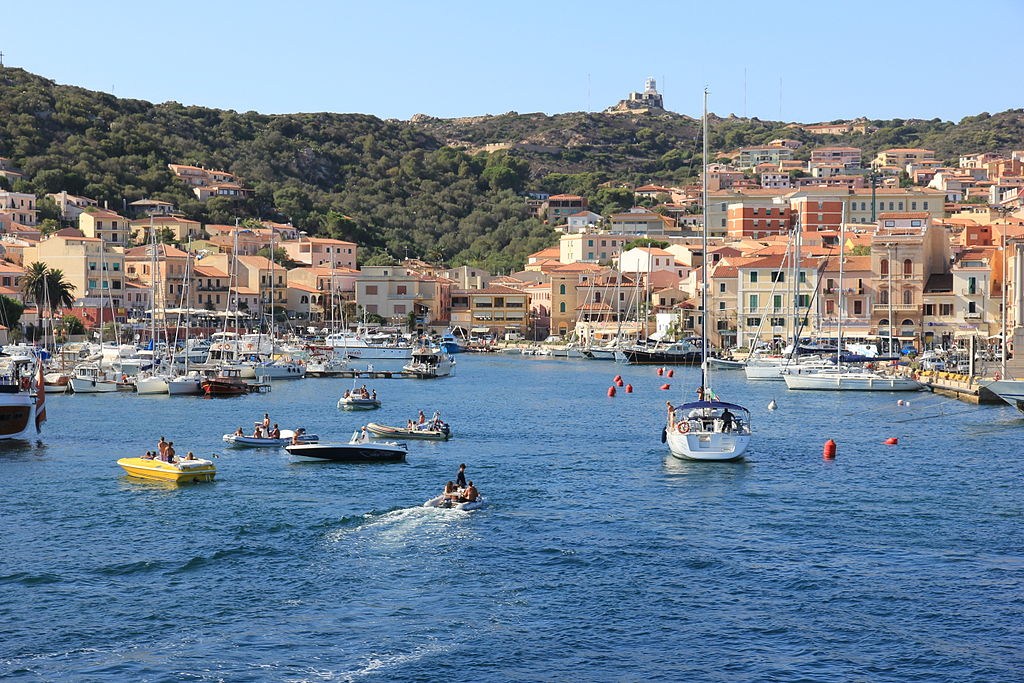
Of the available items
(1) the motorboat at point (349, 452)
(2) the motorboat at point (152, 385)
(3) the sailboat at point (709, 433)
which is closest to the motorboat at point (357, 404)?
(2) the motorboat at point (152, 385)

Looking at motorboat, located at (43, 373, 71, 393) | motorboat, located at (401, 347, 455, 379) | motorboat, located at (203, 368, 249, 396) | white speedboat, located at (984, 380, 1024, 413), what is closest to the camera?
white speedboat, located at (984, 380, 1024, 413)

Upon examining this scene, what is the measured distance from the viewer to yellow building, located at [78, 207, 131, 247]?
13850cm

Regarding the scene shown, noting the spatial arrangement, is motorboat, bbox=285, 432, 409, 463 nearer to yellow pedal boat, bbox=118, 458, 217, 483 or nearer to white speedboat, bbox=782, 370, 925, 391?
yellow pedal boat, bbox=118, 458, 217, 483

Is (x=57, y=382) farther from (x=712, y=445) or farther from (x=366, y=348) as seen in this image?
(x=712, y=445)

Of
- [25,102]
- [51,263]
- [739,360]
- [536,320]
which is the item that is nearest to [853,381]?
[739,360]

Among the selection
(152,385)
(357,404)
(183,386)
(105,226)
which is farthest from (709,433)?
(105,226)

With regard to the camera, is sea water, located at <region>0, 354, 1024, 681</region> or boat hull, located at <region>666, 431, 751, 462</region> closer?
sea water, located at <region>0, 354, 1024, 681</region>

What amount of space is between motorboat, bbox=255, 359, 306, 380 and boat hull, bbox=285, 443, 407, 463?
39.9 metres

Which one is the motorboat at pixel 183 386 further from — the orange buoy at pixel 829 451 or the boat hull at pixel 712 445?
the orange buoy at pixel 829 451

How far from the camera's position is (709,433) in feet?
137

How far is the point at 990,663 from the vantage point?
21.8 meters

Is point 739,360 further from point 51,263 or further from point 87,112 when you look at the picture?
point 87,112

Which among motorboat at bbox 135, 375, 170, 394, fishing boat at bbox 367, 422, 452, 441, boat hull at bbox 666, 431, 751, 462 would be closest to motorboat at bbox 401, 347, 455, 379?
motorboat at bbox 135, 375, 170, 394

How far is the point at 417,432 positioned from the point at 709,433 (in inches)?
498
